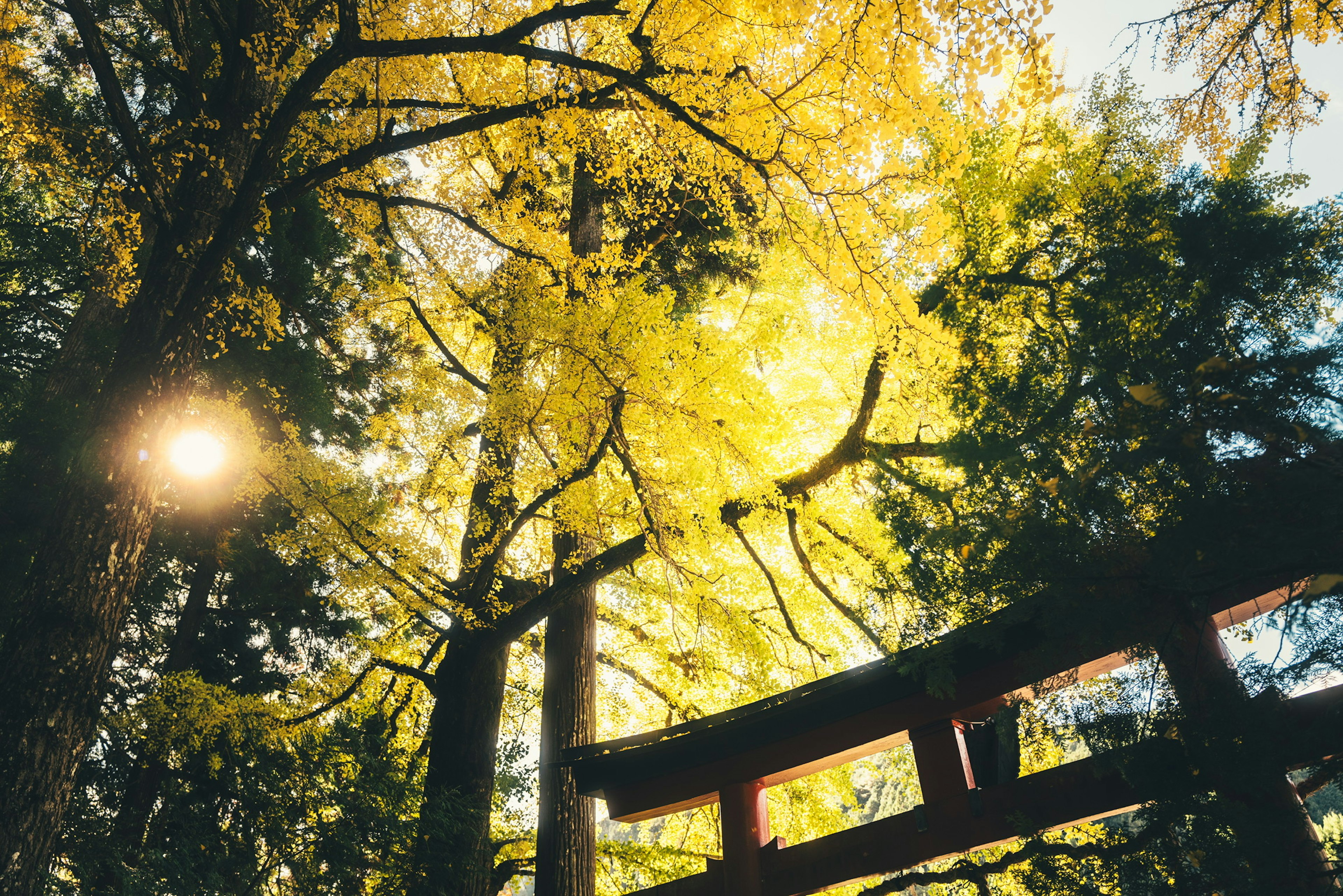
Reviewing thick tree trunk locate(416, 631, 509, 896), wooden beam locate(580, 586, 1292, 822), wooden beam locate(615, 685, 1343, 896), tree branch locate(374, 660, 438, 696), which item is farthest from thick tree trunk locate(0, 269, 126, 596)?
wooden beam locate(615, 685, 1343, 896)

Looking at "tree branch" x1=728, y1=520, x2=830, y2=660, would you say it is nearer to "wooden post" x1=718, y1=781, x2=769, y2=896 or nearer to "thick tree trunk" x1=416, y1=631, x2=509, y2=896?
"wooden post" x1=718, y1=781, x2=769, y2=896

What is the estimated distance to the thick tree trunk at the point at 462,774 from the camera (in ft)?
13.0

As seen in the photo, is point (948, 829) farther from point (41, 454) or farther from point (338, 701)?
point (41, 454)

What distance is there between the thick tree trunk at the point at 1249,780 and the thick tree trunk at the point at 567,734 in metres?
3.45

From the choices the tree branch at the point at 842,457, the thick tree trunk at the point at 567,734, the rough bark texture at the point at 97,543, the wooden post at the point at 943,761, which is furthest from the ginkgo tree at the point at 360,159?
the wooden post at the point at 943,761

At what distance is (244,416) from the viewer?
622 cm

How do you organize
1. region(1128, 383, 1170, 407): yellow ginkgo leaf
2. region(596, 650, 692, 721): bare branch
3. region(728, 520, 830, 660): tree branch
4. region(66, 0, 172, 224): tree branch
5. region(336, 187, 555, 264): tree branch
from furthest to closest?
region(596, 650, 692, 721): bare branch, region(728, 520, 830, 660): tree branch, region(336, 187, 555, 264): tree branch, region(66, 0, 172, 224): tree branch, region(1128, 383, 1170, 407): yellow ginkgo leaf

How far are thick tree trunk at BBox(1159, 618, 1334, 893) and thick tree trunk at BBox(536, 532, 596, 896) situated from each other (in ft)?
11.3

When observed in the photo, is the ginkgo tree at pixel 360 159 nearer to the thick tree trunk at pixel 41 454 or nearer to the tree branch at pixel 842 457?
the thick tree trunk at pixel 41 454

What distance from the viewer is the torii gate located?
1.93 m

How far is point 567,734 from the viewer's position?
5.31 metres

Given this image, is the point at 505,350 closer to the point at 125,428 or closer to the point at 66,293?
Result: the point at 125,428

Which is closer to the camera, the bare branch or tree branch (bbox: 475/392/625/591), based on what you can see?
tree branch (bbox: 475/392/625/591)

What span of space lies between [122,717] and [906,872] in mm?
6492
